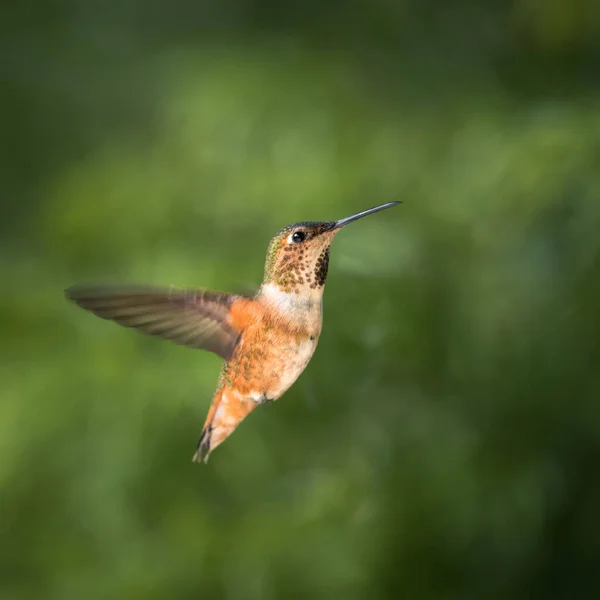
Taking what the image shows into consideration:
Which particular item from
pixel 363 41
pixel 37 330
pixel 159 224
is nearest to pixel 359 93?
pixel 363 41

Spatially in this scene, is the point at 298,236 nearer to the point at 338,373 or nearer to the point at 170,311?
the point at 170,311

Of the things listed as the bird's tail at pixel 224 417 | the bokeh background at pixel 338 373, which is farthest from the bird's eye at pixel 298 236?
the bokeh background at pixel 338 373

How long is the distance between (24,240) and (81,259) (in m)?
0.77

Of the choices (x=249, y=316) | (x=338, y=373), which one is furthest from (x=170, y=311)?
(x=338, y=373)

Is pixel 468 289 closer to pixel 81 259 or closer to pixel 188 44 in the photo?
pixel 81 259

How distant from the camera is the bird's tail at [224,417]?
521mm

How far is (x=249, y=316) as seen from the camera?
53 centimetres

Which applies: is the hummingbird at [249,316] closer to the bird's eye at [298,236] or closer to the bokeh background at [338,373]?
the bird's eye at [298,236]

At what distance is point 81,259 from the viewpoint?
76.0 inches

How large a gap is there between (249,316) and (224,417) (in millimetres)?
70

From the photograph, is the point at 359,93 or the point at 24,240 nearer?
the point at 359,93

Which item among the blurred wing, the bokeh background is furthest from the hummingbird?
the bokeh background

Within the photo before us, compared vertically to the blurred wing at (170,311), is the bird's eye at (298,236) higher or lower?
higher

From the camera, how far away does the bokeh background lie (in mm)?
1667
